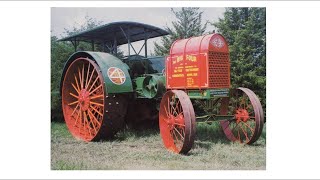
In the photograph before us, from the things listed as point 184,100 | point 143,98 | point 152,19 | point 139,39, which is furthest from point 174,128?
point 139,39

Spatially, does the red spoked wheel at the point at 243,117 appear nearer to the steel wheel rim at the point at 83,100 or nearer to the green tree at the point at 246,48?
the green tree at the point at 246,48

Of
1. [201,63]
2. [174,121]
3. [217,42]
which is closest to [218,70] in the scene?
[201,63]

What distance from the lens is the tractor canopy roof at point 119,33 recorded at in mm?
8609

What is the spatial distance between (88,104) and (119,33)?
187 centimetres

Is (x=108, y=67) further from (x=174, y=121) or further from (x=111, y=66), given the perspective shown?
(x=174, y=121)

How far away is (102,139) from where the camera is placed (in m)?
8.52

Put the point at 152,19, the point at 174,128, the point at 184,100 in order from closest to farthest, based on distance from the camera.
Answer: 1. the point at 184,100
2. the point at 174,128
3. the point at 152,19

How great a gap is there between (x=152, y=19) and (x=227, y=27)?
8.32 ft

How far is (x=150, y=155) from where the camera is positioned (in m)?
7.18

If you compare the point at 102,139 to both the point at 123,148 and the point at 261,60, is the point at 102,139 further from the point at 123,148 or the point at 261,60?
the point at 261,60

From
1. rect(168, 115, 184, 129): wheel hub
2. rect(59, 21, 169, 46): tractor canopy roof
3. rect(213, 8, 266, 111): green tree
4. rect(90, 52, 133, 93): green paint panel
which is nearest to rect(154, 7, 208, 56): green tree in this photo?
rect(213, 8, 266, 111): green tree

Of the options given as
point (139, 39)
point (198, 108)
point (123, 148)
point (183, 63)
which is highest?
point (139, 39)

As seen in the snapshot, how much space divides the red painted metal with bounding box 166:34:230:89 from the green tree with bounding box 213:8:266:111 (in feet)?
3.84

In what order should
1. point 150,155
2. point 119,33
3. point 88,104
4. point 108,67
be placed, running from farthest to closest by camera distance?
point 119,33 < point 88,104 < point 108,67 < point 150,155
